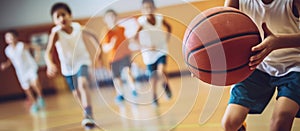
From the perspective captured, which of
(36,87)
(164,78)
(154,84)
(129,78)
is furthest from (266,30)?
(36,87)

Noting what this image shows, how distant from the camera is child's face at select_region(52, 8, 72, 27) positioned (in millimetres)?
1603

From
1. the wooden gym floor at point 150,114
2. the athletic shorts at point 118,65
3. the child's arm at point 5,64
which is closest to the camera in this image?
the wooden gym floor at point 150,114

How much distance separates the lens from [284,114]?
3.46 feet

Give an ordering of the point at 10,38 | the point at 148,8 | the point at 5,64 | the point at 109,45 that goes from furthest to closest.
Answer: the point at 5,64
the point at 10,38
the point at 109,45
the point at 148,8

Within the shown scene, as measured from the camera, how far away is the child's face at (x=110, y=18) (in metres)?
1.66

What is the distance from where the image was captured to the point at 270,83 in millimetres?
1136

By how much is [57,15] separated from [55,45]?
135mm

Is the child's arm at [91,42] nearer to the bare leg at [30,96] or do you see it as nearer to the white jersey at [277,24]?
the white jersey at [277,24]

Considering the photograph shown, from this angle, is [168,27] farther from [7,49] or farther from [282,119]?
[7,49]

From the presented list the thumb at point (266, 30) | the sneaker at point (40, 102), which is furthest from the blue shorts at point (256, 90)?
the sneaker at point (40, 102)

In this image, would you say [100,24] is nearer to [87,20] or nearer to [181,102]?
[87,20]

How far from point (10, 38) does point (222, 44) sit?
1.50 metres

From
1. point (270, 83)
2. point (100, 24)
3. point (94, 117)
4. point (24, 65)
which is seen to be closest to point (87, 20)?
point (100, 24)

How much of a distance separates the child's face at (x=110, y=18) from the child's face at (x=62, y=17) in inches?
6.0
